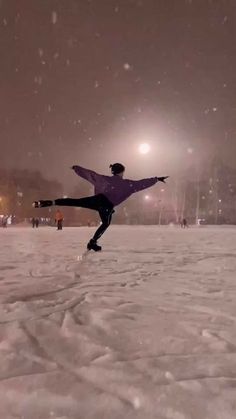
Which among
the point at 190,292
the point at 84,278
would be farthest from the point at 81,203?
the point at 190,292

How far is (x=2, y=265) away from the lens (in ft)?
23.2

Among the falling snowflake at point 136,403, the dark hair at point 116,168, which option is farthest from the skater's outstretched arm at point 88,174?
the falling snowflake at point 136,403

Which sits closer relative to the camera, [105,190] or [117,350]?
[117,350]

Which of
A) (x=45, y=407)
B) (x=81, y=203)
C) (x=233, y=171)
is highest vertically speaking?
(x=233, y=171)

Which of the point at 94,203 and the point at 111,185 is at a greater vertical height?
the point at 111,185

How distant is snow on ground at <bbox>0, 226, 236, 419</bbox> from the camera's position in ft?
5.92

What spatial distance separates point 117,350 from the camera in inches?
101

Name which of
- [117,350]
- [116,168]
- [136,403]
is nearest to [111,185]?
[116,168]

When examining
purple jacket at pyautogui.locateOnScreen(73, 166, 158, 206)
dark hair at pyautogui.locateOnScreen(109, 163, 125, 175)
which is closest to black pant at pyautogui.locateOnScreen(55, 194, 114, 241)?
purple jacket at pyautogui.locateOnScreen(73, 166, 158, 206)

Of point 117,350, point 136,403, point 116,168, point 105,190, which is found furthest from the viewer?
point 105,190

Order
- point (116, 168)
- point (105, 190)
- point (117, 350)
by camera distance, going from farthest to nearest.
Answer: point (105, 190), point (116, 168), point (117, 350)

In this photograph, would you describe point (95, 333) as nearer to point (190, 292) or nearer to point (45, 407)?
point (45, 407)

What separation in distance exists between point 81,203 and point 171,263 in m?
2.64

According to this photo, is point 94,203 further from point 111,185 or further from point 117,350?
point 117,350
